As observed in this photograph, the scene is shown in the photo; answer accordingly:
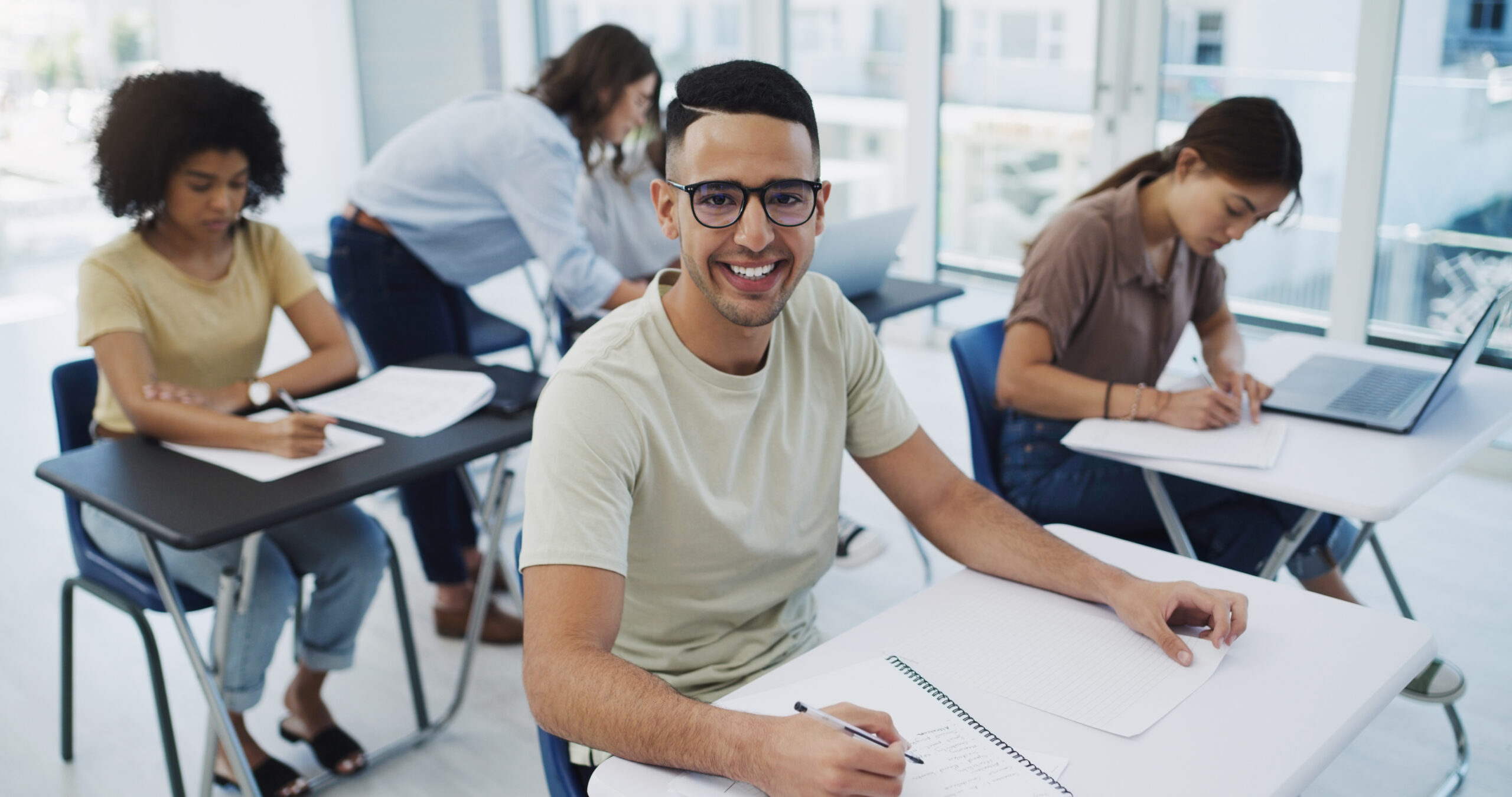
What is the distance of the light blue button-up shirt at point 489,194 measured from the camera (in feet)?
8.74

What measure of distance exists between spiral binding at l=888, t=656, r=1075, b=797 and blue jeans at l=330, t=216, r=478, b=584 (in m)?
1.76

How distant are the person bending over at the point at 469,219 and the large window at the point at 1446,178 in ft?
7.37

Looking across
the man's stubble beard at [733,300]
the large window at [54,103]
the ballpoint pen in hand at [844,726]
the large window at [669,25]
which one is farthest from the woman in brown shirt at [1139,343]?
the large window at [54,103]

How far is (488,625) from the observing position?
2.75 meters

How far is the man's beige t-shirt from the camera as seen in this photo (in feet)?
4.06

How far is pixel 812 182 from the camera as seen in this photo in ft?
4.40

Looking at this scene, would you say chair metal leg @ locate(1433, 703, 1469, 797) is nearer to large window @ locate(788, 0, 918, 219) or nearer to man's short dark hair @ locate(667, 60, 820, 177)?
man's short dark hair @ locate(667, 60, 820, 177)

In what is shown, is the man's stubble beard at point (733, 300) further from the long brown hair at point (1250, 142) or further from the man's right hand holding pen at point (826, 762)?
the long brown hair at point (1250, 142)

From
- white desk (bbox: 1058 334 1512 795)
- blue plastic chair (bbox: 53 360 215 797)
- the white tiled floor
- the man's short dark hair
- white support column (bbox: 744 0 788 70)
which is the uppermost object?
white support column (bbox: 744 0 788 70)

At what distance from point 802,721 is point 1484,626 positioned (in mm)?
2307

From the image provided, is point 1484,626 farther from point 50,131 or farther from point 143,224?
point 50,131

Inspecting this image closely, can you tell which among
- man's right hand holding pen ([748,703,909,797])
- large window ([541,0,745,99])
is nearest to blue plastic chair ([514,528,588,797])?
man's right hand holding pen ([748,703,909,797])

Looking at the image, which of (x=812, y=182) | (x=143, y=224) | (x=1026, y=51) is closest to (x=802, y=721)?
(x=812, y=182)

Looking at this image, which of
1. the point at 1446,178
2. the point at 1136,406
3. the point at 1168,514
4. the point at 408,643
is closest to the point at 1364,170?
the point at 1446,178
